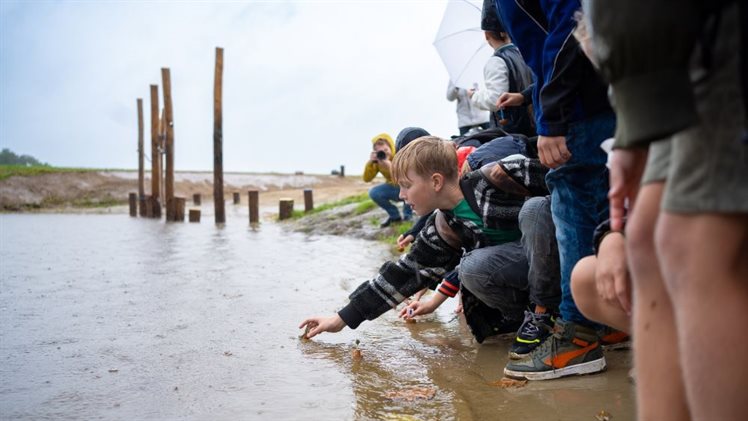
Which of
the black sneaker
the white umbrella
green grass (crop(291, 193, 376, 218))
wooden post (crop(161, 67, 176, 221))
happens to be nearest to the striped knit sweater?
the white umbrella

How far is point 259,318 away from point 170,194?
49.2 ft

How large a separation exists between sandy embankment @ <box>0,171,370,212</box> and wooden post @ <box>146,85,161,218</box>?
4642 mm

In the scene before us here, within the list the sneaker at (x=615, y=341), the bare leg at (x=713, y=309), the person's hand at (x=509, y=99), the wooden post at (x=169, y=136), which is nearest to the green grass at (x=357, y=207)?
the wooden post at (x=169, y=136)

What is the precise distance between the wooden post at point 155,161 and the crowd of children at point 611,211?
1807 centimetres

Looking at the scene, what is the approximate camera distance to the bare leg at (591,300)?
195 cm

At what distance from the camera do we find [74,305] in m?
4.70

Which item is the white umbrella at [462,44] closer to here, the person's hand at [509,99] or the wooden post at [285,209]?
the person's hand at [509,99]

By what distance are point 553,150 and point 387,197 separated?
7672 mm

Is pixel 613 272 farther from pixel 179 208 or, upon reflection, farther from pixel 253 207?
pixel 179 208

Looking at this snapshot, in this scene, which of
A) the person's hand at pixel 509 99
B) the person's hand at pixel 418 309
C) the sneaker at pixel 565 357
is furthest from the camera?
the person's hand at pixel 418 309

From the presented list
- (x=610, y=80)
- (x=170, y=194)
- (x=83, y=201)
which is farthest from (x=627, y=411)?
(x=83, y=201)

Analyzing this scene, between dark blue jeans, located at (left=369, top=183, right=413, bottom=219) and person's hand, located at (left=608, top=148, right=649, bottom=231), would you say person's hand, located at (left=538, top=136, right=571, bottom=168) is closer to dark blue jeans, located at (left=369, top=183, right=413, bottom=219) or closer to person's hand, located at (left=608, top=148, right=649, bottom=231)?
person's hand, located at (left=608, top=148, right=649, bottom=231)

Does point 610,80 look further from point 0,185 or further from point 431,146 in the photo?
point 0,185

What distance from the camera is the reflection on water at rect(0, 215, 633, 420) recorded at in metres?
2.43
